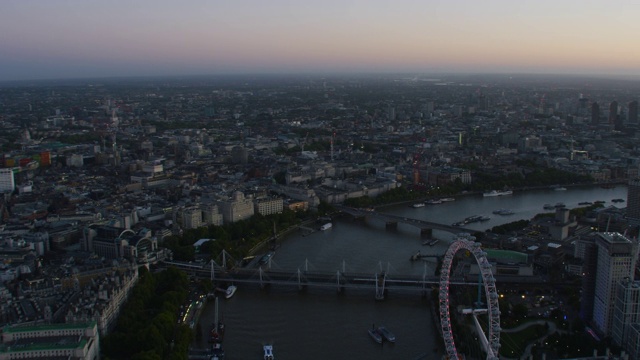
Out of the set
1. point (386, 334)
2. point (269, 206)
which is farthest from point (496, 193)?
point (386, 334)

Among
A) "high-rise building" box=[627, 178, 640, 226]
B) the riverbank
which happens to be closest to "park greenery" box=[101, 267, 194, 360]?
the riverbank

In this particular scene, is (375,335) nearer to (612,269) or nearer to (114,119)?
(612,269)

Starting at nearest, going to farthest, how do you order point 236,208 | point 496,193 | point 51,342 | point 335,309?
1. point 51,342
2. point 335,309
3. point 236,208
4. point 496,193

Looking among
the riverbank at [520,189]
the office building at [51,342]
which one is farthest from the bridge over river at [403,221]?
the office building at [51,342]

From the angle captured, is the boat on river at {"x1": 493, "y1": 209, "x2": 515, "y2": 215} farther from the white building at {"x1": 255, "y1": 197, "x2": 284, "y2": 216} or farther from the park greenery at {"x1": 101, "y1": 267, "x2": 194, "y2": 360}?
the park greenery at {"x1": 101, "y1": 267, "x2": 194, "y2": 360}

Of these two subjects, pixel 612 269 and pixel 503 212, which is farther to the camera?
pixel 503 212

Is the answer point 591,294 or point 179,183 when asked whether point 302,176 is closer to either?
point 179,183
